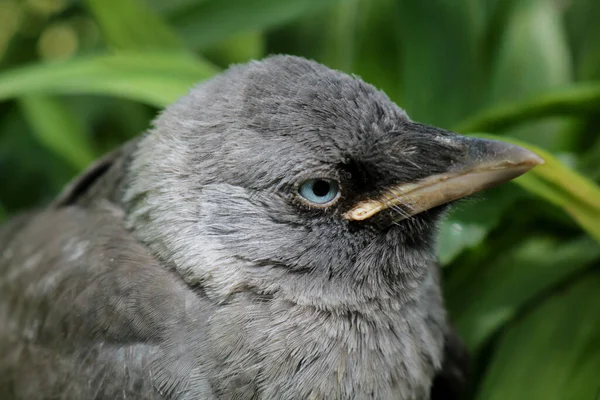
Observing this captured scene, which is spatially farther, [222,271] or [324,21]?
[324,21]

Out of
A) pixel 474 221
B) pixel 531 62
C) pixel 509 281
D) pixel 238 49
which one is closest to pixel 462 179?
pixel 474 221

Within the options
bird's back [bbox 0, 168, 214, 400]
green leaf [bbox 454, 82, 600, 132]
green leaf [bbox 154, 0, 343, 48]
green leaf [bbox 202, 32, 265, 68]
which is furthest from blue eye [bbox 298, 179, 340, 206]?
green leaf [bbox 202, 32, 265, 68]

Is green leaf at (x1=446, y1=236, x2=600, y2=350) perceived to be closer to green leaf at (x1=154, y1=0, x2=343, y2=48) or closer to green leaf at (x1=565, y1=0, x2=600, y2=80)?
green leaf at (x1=565, y1=0, x2=600, y2=80)

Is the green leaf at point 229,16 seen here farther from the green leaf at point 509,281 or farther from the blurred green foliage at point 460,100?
the green leaf at point 509,281

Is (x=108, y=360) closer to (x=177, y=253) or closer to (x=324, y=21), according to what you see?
(x=177, y=253)

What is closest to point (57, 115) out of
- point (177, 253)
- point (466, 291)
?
point (177, 253)

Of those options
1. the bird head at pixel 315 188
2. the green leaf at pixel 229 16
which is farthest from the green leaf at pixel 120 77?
the bird head at pixel 315 188
